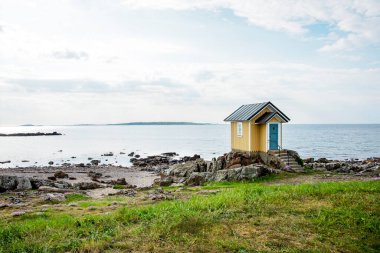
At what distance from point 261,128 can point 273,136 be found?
1.37 meters

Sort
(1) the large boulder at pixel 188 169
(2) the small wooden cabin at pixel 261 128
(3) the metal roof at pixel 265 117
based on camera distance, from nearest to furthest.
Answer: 1. (3) the metal roof at pixel 265 117
2. (2) the small wooden cabin at pixel 261 128
3. (1) the large boulder at pixel 188 169

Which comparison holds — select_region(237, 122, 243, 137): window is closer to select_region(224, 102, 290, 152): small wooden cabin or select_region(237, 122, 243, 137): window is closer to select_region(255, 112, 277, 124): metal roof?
select_region(224, 102, 290, 152): small wooden cabin

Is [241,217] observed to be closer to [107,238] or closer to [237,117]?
[107,238]

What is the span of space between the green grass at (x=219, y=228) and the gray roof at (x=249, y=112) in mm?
18072

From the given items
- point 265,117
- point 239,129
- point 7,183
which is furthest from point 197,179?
point 7,183

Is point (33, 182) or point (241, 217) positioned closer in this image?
point (241, 217)

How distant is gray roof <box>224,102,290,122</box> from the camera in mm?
30939

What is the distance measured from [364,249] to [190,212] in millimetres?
5300

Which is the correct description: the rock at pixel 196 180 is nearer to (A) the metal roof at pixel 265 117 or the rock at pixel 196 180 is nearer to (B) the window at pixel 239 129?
(B) the window at pixel 239 129

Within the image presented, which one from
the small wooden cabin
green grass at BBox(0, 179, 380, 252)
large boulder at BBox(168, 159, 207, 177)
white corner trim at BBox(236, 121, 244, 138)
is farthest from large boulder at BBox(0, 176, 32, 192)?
white corner trim at BBox(236, 121, 244, 138)

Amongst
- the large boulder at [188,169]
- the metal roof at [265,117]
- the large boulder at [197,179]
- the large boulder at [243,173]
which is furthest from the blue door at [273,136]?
the large boulder at [197,179]

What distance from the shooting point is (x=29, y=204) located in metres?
16.1

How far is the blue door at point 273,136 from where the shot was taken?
30734mm

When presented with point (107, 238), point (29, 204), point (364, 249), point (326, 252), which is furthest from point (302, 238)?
point (29, 204)
